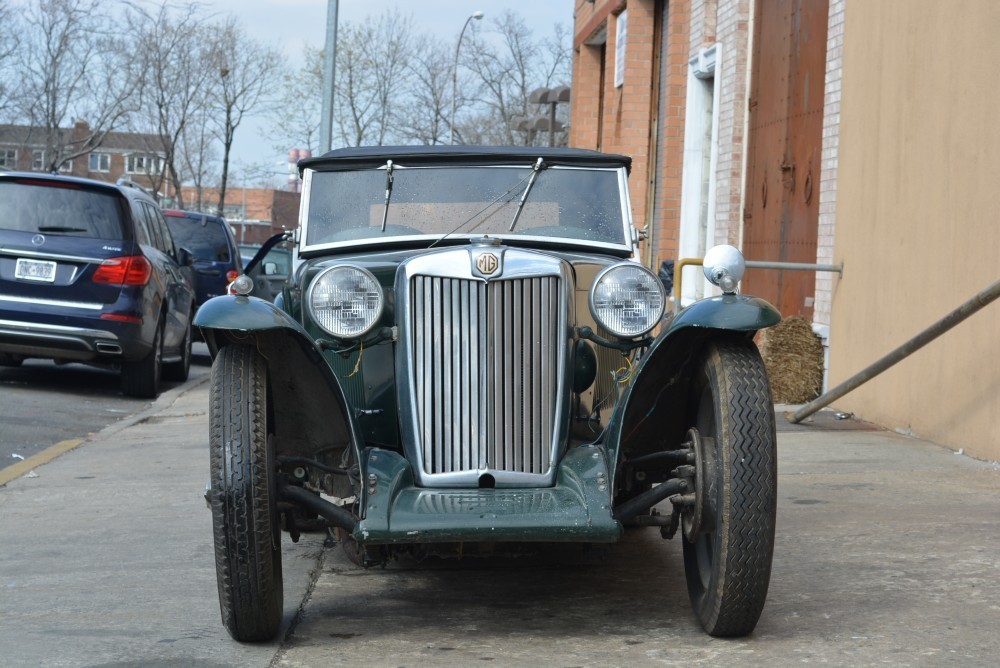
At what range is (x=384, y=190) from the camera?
5.97 m

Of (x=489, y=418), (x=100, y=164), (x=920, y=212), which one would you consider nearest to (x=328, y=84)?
(x=920, y=212)

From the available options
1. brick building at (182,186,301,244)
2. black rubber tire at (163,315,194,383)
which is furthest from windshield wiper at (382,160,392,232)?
brick building at (182,186,301,244)

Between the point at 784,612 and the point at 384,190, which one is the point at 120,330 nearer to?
the point at 384,190

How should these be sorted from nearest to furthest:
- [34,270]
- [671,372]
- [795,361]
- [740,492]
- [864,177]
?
[740,492]
[671,372]
[864,177]
[795,361]
[34,270]

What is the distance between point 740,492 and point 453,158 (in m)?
2.49

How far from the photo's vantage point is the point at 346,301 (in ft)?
15.6

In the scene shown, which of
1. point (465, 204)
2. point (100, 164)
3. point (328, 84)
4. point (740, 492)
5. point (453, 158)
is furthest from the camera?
point (100, 164)

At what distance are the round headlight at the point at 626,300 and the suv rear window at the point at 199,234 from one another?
14340mm

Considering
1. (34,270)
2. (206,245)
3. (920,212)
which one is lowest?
(34,270)

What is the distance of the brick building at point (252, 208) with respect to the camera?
79.9 meters

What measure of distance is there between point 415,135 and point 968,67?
45.1 meters

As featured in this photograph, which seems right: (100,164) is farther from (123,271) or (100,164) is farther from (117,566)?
(117,566)

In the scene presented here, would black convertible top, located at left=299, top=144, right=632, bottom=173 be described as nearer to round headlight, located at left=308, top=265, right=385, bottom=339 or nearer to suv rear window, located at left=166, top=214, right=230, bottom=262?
round headlight, located at left=308, top=265, right=385, bottom=339

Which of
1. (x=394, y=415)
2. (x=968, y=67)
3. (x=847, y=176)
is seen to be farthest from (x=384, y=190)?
(x=847, y=176)
